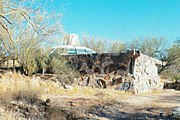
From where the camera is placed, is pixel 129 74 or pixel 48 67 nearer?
pixel 129 74

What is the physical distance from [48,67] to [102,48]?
508 inches

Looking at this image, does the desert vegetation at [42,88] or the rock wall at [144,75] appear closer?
the desert vegetation at [42,88]

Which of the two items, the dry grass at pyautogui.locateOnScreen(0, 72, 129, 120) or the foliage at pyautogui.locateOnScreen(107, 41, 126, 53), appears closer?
the dry grass at pyautogui.locateOnScreen(0, 72, 129, 120)

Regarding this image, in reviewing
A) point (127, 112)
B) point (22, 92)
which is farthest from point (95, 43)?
point (127, 112)

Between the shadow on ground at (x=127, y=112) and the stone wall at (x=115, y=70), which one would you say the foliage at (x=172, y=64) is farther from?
the shadow on ground at (x=127, y=112)

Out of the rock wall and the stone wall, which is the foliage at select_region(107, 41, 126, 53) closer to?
the rock wall

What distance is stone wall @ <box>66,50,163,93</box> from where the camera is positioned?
1385cm

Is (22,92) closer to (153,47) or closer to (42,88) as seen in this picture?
(42,88)

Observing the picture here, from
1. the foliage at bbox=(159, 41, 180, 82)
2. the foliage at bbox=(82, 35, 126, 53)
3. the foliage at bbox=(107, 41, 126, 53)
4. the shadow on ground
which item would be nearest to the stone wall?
the shadow on ground

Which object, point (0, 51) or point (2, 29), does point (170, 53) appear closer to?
point (0, 51)

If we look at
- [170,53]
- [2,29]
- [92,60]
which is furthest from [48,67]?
[170,53]

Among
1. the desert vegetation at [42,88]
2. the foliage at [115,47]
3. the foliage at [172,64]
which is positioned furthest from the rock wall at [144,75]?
the foliage at [115,47]

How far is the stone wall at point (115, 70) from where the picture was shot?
13.8 m

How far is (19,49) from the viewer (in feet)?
42.3
